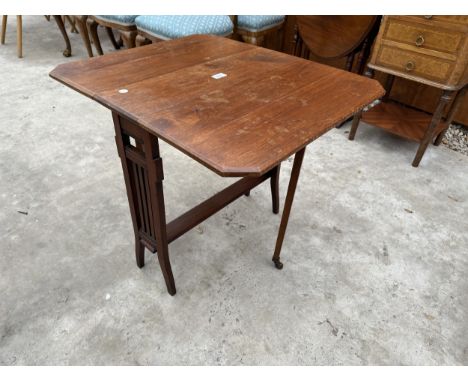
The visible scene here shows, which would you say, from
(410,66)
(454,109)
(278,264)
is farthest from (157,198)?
(454,109)

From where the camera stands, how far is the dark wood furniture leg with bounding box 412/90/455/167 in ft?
6.71

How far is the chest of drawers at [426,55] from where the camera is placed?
189 cm

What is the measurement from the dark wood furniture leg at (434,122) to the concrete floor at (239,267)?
3.8 inches

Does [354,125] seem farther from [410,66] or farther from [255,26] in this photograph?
[255,26]

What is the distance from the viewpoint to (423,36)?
6.52ft

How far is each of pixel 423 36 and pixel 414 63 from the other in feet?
0.51

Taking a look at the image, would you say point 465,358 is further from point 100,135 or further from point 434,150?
point 100,135

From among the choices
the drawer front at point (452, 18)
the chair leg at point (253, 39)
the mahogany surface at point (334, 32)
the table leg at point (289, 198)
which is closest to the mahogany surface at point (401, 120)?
the mahogany surface at point (334, 32)

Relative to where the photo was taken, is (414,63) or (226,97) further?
(414,63)

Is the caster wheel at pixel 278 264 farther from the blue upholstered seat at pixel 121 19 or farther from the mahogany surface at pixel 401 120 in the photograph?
the blue upholstered seat at pixel 121 19

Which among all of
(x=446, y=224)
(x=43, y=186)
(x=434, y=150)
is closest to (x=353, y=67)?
(x=434, y=150)

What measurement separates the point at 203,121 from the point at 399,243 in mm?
1347

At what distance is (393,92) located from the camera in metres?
2.90

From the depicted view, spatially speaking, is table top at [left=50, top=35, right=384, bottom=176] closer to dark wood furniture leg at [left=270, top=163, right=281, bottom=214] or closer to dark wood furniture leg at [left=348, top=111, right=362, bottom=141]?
dark wood furniture leg at [left=270, top=163, right=281, bottom=214]
